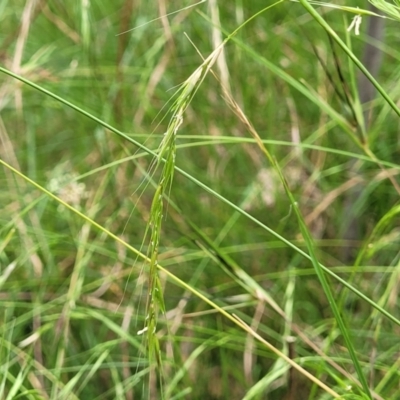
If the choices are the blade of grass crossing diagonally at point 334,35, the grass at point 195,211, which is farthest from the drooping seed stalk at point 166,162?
the grass at point 195,211

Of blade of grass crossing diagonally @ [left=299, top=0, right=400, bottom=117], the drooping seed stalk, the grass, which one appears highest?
blade of grass crossing diagonally @ [left=299, top=0, right=400, bottom=117]

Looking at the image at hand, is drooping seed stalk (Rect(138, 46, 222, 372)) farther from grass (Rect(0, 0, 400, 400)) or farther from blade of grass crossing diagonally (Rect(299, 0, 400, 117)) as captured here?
grass (Rect(0, 0, 400, 400))

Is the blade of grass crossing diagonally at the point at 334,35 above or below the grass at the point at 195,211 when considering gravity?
above

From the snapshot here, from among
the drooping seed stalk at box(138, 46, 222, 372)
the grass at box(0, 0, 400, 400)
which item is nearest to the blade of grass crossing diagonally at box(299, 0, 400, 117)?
the drooping seed stalk at box(138, 46, 222, 372)

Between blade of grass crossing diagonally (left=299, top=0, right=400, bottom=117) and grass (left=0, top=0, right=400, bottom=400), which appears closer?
blade of grass crossing diagonally (left=299, top=0, right=400, bottom=117)

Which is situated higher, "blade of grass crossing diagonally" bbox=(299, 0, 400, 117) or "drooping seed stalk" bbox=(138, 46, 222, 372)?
"blade of grass crossing diagonally" bbox=(299, 0, 400, 117)

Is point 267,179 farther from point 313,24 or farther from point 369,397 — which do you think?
point 369,397

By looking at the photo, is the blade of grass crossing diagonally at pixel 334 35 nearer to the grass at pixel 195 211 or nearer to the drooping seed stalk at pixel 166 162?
the drooping seed stalk at pixel 166 162

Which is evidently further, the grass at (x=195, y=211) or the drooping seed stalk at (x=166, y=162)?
the grass at (x=195, y=211)

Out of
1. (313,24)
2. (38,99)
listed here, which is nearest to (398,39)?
(313,24)
